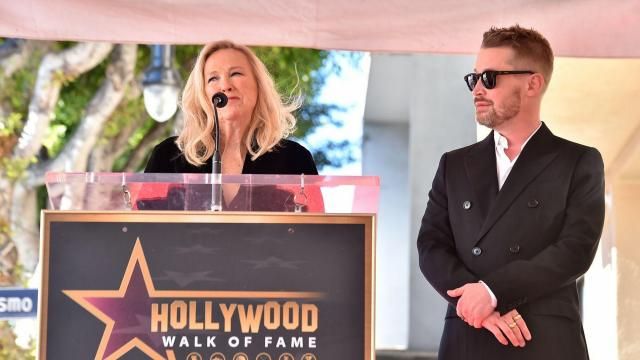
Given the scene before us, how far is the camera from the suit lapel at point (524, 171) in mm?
3750

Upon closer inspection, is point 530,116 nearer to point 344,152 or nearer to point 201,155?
point 201,155

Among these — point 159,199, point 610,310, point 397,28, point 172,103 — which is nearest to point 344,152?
point 172,103

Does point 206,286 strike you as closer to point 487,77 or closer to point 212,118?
point 212,118

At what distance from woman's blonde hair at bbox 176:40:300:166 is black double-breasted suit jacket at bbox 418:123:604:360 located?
58 centimetres

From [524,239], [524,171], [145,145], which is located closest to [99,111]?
[145,145]

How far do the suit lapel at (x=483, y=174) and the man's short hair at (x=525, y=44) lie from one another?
0.29 meters

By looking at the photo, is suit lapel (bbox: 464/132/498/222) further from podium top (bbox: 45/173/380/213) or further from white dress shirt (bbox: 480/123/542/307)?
podium top (bbox: 45/173/380/213)

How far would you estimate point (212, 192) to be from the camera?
123 inches

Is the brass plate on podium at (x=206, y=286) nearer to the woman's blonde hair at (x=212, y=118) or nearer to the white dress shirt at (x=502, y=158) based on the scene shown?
the woman's blonde hair at (x=212, y=118)

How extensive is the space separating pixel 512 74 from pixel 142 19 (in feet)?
4.58

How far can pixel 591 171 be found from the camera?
3.74 metres

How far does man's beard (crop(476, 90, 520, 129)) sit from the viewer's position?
151 inches

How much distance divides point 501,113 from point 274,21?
99 centimetres

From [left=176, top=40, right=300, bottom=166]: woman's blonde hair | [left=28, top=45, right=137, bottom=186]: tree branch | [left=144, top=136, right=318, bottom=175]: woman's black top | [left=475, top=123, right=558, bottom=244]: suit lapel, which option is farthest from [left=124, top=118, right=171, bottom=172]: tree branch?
[left=475, top=123, right=558, bottom=244]: suit lapel
